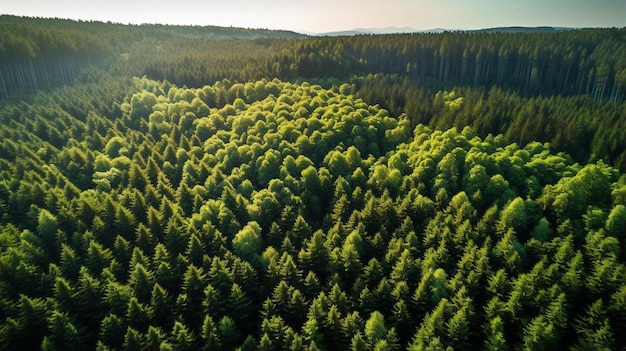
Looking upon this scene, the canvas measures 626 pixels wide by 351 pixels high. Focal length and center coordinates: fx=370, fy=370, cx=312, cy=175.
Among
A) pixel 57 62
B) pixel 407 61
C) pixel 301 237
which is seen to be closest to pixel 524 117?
pixel 301 237

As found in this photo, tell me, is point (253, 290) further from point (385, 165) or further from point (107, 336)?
point (385, 165)

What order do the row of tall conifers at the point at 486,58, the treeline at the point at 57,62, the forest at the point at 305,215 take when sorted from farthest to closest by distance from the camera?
the row of tall conifers at the point at 486,58
the treeline at the point at 57,62
the forest at the point at 305,215

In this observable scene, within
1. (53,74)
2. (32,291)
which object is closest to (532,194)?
(32,291)

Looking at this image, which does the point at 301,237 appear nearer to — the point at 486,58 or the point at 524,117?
the point at 524,117

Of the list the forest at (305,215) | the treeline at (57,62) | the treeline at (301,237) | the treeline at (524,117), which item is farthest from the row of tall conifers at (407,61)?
the treeline at (301,237)

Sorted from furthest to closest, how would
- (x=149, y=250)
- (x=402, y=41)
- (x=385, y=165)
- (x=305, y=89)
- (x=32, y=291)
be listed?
1. (x=402, y=41)
2. (x=305, y=89)
3. (x=385, y=165)
4. (x=149, y=250)
5. (x=32, y=291)

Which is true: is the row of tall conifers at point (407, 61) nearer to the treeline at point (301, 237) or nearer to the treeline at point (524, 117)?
the treeline at point (524, 117)
